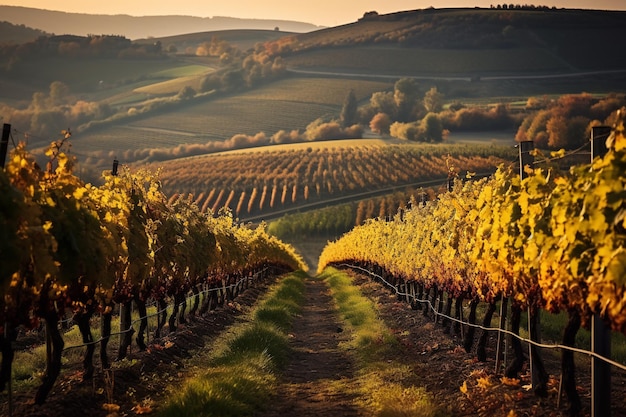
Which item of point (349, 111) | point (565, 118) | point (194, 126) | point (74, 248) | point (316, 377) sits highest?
point (74, 248)

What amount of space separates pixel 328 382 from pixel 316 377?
0.69 m

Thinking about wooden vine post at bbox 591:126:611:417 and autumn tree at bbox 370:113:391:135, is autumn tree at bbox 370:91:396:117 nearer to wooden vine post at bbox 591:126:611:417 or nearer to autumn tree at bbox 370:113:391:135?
autumn tree at bbox 370:113:391:135

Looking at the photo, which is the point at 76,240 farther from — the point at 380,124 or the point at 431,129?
the point at 380,124

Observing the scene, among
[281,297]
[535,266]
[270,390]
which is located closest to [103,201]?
[270,390]

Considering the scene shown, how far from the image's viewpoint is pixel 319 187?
123m

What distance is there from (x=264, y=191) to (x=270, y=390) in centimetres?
10711

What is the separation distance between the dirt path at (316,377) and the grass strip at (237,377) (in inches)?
→ 11.1

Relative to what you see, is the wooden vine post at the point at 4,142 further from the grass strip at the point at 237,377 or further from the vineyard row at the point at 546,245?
the vineyard row at the point at 546,245

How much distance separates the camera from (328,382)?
1622 cm

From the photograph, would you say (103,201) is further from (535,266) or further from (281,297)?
(281,297)

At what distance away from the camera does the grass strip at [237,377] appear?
12070 mm

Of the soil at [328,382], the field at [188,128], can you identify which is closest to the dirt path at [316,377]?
the soil at [328,382]

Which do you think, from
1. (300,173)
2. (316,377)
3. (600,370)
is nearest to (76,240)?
(316,377)

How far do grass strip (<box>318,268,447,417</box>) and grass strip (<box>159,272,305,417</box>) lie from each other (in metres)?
1.56
